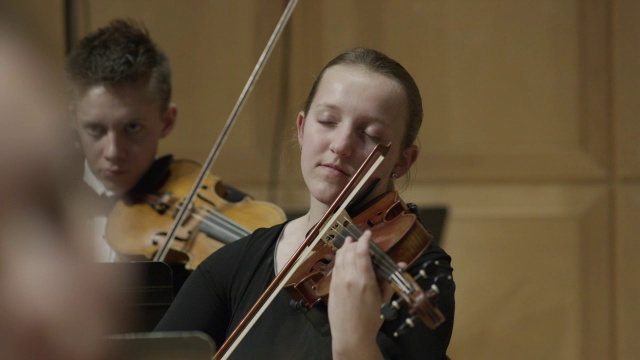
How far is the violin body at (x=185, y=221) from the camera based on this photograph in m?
1.43

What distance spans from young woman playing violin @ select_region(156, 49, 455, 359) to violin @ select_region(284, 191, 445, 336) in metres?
0.02

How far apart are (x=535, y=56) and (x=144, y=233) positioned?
852 mm

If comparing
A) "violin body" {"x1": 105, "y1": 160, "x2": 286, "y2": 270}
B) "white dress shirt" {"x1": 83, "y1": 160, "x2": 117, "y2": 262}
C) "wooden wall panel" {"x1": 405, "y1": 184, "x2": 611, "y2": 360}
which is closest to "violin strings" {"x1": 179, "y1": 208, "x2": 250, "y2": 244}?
"violin body" {"x1": 105, "y1": 160, "x2": 286, "y2": 270}

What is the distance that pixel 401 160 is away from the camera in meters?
1.05

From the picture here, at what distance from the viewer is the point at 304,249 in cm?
97

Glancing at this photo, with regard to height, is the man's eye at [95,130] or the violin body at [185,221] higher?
the man's eye at [95,130]

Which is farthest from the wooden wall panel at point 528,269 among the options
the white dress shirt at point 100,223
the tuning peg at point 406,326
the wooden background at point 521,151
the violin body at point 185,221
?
the tuning peg at point 406,326

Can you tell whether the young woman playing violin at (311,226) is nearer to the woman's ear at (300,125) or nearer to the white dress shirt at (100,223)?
the woman's ear at (300,125)

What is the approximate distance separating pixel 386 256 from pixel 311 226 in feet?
0.64

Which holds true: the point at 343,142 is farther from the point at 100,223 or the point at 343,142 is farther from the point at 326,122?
the point at 100,223

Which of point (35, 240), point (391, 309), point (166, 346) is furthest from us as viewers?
point (391, 309)

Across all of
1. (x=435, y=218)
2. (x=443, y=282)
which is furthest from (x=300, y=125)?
(x=435, y=218)

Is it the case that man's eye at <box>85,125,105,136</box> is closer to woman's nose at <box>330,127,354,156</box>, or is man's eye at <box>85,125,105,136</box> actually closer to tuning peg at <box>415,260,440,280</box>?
woman's nose at <box>330,127,354,156</box>

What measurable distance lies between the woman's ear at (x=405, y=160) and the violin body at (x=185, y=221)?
1.35 ft
